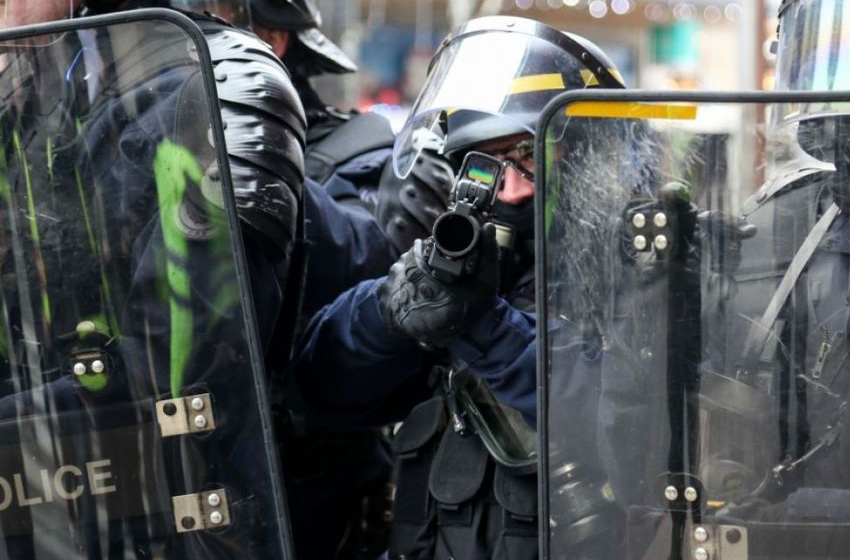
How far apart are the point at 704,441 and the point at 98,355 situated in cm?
82

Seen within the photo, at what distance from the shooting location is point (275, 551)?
5.73 ft

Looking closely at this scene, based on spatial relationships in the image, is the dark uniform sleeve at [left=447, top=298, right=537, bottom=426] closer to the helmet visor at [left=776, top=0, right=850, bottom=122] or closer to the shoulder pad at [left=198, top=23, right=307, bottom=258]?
the shoulder pad at [left=198, top=23, right=307, bottom=258]

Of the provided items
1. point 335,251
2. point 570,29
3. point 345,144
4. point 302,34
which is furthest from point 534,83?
point 570,29

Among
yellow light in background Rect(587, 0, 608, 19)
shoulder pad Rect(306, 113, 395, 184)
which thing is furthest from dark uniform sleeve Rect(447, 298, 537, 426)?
yellow light in background Rect(587, 0, 608, 19)

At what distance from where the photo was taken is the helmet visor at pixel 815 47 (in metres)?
1.97

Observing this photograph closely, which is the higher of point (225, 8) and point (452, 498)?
point (225, 8)

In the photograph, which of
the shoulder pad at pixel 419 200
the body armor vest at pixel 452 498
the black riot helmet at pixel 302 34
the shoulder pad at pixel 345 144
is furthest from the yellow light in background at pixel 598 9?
the body armor vest at pixel 452 498

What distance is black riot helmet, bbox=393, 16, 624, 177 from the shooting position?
2.22 m

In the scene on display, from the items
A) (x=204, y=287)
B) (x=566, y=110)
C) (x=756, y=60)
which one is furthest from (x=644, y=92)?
(x=756, y=60)

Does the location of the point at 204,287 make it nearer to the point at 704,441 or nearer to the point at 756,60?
the point at 704,441

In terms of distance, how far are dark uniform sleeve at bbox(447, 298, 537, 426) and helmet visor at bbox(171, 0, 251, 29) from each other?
85cm

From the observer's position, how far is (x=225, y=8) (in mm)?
2506

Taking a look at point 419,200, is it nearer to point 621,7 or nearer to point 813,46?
point 813,46

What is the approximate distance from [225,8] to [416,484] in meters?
1.02
